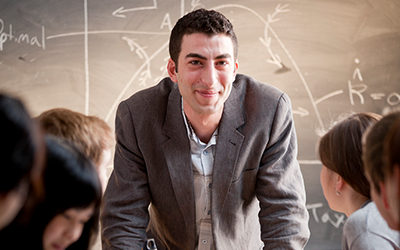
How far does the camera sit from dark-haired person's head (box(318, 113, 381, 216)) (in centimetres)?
116

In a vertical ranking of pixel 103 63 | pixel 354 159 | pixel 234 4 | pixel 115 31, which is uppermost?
Answer: pixel 234 4

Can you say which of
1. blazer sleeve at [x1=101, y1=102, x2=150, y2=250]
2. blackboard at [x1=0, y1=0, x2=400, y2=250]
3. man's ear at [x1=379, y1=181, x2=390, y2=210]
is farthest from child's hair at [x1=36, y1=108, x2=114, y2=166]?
blackboard at [x1=0, y1=0, x2=400, y2=250]

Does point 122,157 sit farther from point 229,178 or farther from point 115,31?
point 115,31

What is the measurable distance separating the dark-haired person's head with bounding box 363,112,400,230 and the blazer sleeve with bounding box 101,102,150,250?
0.90 metres

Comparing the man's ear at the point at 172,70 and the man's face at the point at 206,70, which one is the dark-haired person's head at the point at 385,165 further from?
the man's ear at the point at 172,70

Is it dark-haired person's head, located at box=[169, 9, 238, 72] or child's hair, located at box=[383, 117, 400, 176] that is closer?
child's hair, located at box=[383, 117, 400, 176]

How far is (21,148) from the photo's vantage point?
55 centimetres

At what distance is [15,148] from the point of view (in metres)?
0.54

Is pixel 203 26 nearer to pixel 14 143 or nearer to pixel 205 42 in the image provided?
pixel 205 42

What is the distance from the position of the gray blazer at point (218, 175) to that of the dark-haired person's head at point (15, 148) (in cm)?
88

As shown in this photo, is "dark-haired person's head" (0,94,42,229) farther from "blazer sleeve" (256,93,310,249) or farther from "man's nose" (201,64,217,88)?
"blazer sleeve" (256,93,310,249)

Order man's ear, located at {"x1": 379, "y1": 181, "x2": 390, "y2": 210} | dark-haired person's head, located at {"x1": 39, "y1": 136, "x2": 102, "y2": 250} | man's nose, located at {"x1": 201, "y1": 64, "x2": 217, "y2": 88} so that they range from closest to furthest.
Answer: man's ear, located at {"x1": 379, "y1": 181, "x2": 390, "y2": 210} → dark-haired person's head, located at {"x1": 39, "y1": 136, "x2": 102, "y2": 250} → man's nose, located at {"x1": 201, "y1": 64, "x2": 217, "y2": 88}

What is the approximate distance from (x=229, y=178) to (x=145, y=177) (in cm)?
33

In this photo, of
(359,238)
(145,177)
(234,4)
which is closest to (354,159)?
(359,238)
